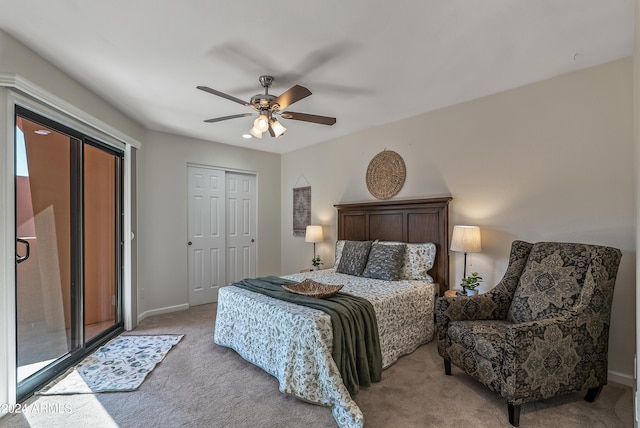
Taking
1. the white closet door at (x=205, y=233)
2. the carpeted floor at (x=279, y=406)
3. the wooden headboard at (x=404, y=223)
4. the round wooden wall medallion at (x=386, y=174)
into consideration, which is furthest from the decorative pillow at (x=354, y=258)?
the white closet door at (x=205, y=233)

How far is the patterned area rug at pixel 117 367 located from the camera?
2.27 m

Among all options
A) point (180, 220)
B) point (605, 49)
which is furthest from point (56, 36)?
point (605, 49)

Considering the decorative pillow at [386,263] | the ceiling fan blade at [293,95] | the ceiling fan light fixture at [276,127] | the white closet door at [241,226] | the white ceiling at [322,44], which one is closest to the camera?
the white ceiling at [322,44]

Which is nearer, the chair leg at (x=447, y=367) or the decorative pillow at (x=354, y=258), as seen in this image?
the chair leg at (x=447, y=367)

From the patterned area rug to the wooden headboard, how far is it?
255 cm

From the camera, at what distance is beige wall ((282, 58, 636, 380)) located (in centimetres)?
231

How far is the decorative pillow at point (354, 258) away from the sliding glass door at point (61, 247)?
271 centimetres

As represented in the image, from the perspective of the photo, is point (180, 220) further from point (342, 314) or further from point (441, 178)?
point (441, 178)

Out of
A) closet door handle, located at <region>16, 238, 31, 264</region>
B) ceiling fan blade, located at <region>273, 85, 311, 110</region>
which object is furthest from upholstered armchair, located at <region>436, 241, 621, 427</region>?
closet door handle, located at <region>16, 238, 31, 264</region>

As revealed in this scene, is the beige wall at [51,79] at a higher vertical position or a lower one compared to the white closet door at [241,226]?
higher

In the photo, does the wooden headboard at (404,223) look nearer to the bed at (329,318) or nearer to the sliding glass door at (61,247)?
the bed at (329,318)

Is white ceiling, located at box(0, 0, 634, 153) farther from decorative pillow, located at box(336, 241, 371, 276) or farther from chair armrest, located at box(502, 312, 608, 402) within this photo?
chair armrest, located at box(502, 312, 608, 402)

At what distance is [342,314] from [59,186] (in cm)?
275

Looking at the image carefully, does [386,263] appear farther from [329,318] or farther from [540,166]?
[540,166]
